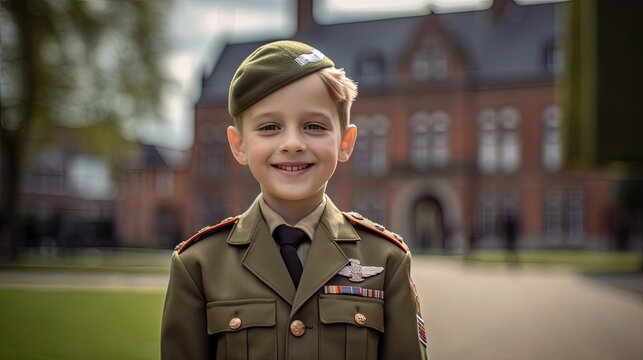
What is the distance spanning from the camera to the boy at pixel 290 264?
2.13m

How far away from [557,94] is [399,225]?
9.00 meters

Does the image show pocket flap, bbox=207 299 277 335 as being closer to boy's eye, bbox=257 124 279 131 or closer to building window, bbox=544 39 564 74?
boy's eye, bbox=257 124 279 131

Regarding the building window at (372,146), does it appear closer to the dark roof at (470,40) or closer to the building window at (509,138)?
the dark roof at (470,40)

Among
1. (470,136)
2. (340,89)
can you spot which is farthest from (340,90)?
(470,136)

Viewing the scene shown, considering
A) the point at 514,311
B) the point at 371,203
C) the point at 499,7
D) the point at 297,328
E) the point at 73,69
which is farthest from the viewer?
the point at 499,7

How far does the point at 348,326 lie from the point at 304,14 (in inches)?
1520

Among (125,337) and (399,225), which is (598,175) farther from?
(125,337)

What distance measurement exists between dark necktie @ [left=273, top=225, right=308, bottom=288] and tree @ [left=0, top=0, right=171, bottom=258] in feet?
57.4

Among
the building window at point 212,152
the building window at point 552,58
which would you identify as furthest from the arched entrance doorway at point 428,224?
the building window at point 212,152

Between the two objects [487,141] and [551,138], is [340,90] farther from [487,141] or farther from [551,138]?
[551,138]

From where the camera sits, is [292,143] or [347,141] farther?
[347,141]

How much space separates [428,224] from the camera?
130 ft

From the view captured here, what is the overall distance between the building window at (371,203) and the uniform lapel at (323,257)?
107 ft

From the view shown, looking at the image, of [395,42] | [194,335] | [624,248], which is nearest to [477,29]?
[395,42]
